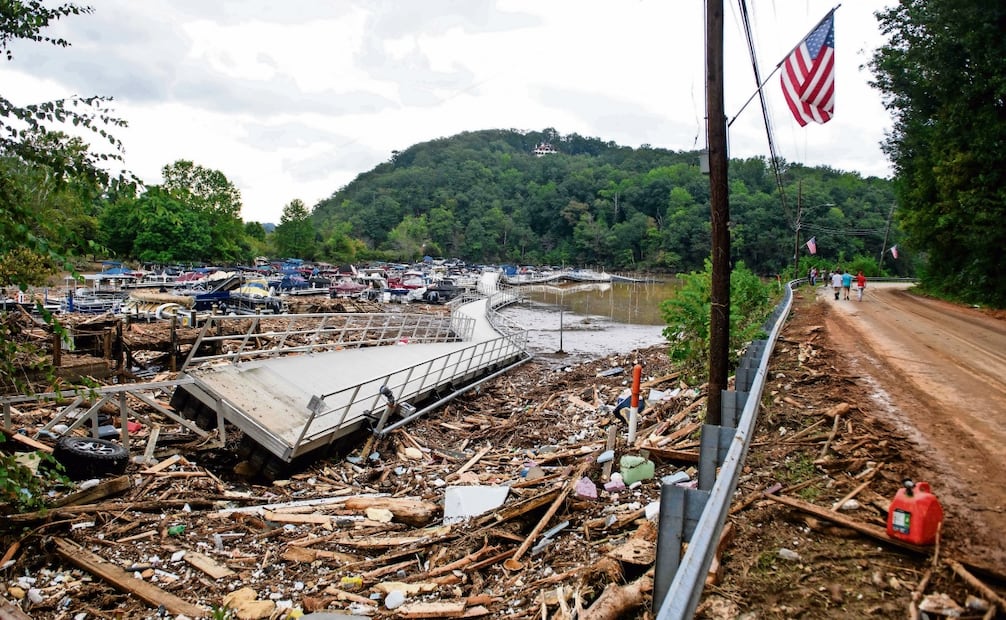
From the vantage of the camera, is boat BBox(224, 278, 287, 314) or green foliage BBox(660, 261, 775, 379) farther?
boat BBox(224, 278, 287, 314)

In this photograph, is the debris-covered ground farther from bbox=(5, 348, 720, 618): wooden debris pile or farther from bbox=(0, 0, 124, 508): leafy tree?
bbox=(0, 0, 124, 508): leafy tree

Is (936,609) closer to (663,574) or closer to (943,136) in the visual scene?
(663,574)

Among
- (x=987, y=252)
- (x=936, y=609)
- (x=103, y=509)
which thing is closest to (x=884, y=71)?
(x=987, y=252)

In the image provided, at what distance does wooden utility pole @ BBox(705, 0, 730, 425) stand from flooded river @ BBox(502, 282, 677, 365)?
11305 millimetres

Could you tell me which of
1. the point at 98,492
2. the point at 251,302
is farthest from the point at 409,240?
the point at 98,492

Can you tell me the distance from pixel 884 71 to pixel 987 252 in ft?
37.6

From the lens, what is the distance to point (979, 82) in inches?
876

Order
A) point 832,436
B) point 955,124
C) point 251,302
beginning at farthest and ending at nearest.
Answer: point 251,302 < point 955,124 < point 832,436

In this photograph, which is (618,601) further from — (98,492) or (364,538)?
(98,492)

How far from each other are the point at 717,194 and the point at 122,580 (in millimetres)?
8751

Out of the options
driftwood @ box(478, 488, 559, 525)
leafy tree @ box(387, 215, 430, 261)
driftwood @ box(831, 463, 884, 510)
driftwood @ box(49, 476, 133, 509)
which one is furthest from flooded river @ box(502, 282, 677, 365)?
leafy tree @ box(387, 215, 430, 261)

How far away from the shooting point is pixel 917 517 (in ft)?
13.6

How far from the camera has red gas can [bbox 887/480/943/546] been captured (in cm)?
415

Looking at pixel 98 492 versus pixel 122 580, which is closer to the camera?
pixel 122 580
